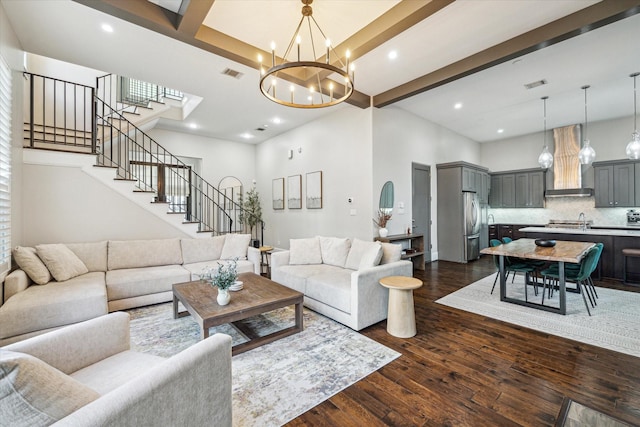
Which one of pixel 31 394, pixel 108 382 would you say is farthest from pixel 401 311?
pixel 31 394

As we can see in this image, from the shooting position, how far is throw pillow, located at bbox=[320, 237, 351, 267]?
4.23 m

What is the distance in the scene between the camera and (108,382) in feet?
4.69

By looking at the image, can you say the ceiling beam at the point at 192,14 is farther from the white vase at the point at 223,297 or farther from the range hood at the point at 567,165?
the range hood at the point at 567,165

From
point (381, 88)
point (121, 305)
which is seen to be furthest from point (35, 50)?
point (381, 88)

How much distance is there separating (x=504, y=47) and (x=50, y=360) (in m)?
5.38

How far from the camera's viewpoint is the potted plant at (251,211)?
827 centimetres

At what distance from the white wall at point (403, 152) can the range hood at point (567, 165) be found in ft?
9.19

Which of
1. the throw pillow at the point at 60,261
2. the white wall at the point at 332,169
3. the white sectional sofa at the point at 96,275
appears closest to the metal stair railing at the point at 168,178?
the white sectional sofa at the point at 96,275

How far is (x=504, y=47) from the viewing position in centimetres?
364

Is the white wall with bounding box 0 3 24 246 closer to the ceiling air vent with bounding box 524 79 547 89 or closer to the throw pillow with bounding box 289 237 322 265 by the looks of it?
the throw pillow with bounding box 289 237 322 265

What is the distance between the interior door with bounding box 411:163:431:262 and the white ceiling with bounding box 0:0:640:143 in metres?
1.46

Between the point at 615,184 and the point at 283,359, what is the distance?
29.2ft

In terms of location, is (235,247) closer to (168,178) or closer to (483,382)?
(168,178)

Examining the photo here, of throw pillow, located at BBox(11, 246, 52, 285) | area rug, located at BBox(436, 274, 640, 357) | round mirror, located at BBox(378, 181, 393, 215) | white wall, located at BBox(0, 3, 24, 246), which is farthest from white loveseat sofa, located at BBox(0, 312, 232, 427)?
round mirror, located at BBox(378, 181, 393, 215)
